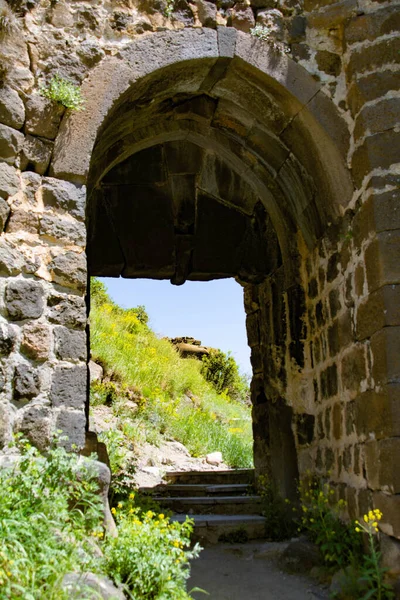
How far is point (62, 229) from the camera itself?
11.3ft

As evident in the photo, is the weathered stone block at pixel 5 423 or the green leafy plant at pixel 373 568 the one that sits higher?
the weathered stone block at pixel 5 423

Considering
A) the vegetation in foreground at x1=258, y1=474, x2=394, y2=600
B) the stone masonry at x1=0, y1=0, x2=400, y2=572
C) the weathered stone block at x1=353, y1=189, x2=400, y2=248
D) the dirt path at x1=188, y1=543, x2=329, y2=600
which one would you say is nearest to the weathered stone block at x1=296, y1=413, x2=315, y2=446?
the stone masonry at x1=0, y1=0, x2=400, y2=572

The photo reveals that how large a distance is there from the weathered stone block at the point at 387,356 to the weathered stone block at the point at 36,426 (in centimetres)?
180

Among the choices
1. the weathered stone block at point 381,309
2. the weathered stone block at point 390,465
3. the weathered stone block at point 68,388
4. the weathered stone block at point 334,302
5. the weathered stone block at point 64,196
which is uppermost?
the weathered stone block at point 64,196

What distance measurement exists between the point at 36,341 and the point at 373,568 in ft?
7.16

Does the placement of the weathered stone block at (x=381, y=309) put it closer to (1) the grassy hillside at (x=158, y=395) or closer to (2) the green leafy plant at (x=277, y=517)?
(2) the green leafy plant at (x=277, y=517)

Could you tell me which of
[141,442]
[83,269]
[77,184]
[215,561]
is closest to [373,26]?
[77,184]

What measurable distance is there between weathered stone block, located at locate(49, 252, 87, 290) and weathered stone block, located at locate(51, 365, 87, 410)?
474 millimetres

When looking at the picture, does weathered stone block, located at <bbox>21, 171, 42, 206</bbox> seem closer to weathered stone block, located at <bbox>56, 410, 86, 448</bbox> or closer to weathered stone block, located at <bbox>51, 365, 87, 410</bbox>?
weathered stone block, located at <bbox>51, 365, 87, 410</bbox>

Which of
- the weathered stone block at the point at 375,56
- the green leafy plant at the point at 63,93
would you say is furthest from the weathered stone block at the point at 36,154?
the weathered stone block at the point at 375,56

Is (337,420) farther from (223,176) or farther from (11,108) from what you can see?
(11,108)

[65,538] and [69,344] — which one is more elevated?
[69,344]

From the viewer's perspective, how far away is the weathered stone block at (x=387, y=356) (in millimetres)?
3344

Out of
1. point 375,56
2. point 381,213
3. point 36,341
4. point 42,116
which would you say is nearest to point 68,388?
point 36,341
